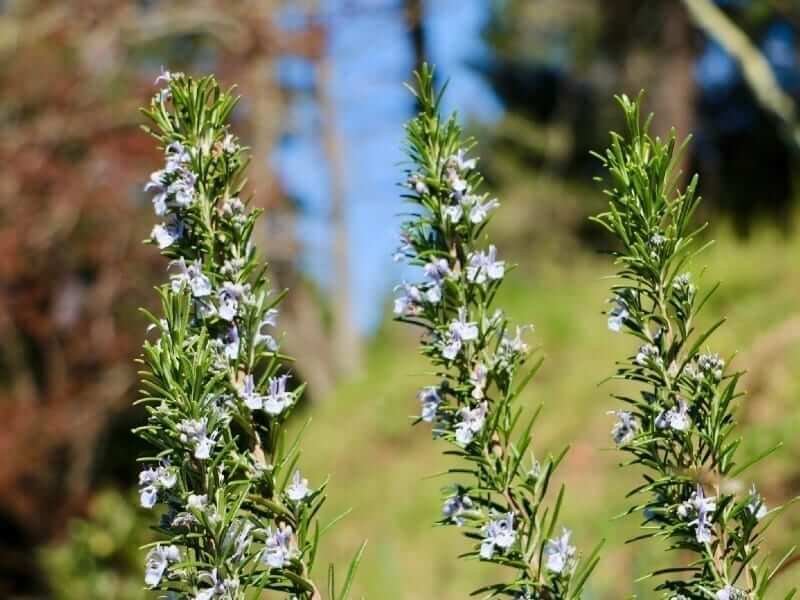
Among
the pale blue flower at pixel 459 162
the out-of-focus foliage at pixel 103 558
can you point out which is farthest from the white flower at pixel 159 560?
the out-of-focus foliage at pixel 103 558

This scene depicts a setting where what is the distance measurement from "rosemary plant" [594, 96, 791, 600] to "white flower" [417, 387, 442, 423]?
0.78ft

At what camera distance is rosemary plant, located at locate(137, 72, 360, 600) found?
1.16 metres

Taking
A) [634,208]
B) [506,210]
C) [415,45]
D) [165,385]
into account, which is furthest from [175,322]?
[506,210]

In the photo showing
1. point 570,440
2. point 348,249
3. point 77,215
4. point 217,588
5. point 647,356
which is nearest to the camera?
point 217,588

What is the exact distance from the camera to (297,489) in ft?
4.01

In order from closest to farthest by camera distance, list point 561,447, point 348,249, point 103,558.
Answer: point 561,447 → point 103,558 → point 348,249

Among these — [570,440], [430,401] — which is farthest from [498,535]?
[570,440]

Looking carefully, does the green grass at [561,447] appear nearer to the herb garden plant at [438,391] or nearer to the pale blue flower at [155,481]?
the herb garden plant at [438,391]

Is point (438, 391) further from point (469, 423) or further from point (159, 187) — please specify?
point (159, 187)

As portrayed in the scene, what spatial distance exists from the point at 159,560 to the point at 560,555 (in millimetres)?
492

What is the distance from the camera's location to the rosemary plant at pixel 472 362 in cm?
123

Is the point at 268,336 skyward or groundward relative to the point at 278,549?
skyward

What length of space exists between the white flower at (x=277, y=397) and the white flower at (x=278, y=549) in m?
0.15

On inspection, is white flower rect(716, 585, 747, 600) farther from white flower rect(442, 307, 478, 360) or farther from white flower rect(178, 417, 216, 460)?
white flower rect(178, 417, 216, 460)
